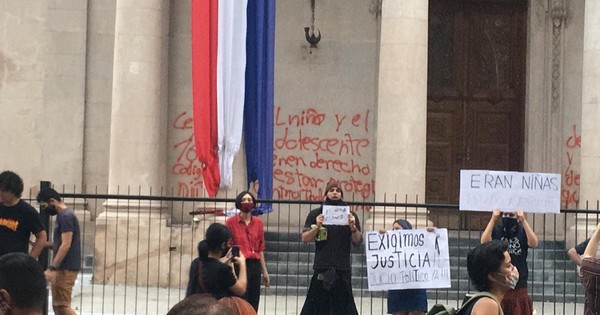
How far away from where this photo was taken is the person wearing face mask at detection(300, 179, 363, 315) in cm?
1376

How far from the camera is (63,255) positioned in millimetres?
13617

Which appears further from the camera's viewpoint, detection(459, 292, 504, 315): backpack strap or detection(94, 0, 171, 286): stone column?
→ detection(94, 0, 171, 286): stone column

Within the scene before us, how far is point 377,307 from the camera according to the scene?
1752 centimetres

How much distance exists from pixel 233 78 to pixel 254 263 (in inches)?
174

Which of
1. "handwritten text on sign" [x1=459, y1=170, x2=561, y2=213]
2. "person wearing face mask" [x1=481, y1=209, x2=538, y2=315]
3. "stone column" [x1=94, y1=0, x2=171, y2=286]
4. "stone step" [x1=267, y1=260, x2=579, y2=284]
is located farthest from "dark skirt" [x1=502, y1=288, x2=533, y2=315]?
"stone column" [x1=94, y1=0, x2=171, y2=286]

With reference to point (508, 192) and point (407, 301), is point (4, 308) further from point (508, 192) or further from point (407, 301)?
point (407, 301)

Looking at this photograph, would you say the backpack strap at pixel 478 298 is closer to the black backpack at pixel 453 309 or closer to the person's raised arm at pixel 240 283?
the black backpack at pixel 453 309

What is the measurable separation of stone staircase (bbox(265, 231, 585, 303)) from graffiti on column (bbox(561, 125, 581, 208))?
3.70 ft

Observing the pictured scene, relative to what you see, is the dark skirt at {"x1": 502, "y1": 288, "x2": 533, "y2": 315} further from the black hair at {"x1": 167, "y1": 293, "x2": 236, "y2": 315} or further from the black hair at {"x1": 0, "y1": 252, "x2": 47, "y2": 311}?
the black hair at {"x1": 167, "y1": 293, "x2": 236, "y2": 315}

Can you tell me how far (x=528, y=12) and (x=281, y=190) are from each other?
5512mm

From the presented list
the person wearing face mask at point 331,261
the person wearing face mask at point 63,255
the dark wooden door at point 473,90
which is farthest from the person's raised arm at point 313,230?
the dark wooden door at point 473,90

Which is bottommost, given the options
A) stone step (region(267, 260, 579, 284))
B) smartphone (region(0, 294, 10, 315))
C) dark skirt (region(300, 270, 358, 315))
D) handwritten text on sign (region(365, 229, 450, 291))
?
stone step (region(267, 260, 579, 284))

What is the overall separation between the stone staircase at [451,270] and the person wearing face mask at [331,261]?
3641mm

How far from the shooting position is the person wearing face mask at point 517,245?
455 inches
